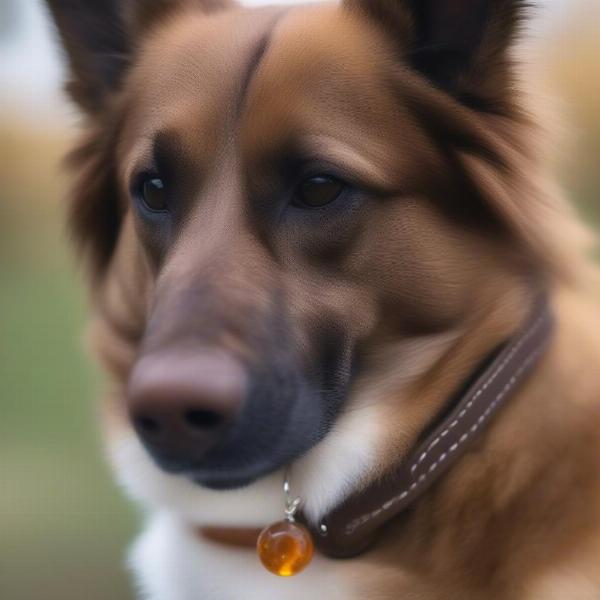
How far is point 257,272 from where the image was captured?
1615 millimetres

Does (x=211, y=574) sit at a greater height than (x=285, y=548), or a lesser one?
lesser

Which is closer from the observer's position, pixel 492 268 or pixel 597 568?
pixel 597 568

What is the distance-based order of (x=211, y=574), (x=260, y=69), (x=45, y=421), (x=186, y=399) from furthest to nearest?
(x=45, y=421), (x=211, y=574), (x=260, y=69), (x=186, y=399)

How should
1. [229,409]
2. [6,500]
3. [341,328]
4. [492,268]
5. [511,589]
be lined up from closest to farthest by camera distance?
1. [229,409]
2. [511,589]
3. [341,328]
4. [492,268]
5. [6,500]

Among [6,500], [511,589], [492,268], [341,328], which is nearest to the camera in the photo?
[511,589]

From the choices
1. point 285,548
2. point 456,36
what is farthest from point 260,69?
point 285,548

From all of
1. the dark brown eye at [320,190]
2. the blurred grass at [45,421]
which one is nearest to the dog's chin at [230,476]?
the dark brown eye at [320,190]

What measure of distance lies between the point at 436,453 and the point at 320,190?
1.86 ft

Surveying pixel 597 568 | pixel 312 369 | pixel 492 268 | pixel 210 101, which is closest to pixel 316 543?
pixel 312 369

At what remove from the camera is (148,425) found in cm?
143

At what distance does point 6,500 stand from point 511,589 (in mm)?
2265

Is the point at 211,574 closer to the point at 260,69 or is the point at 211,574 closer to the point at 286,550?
the point at 286,550

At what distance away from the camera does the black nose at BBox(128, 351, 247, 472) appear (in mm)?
1365

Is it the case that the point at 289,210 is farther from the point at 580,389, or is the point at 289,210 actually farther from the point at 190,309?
the point at 580,389
